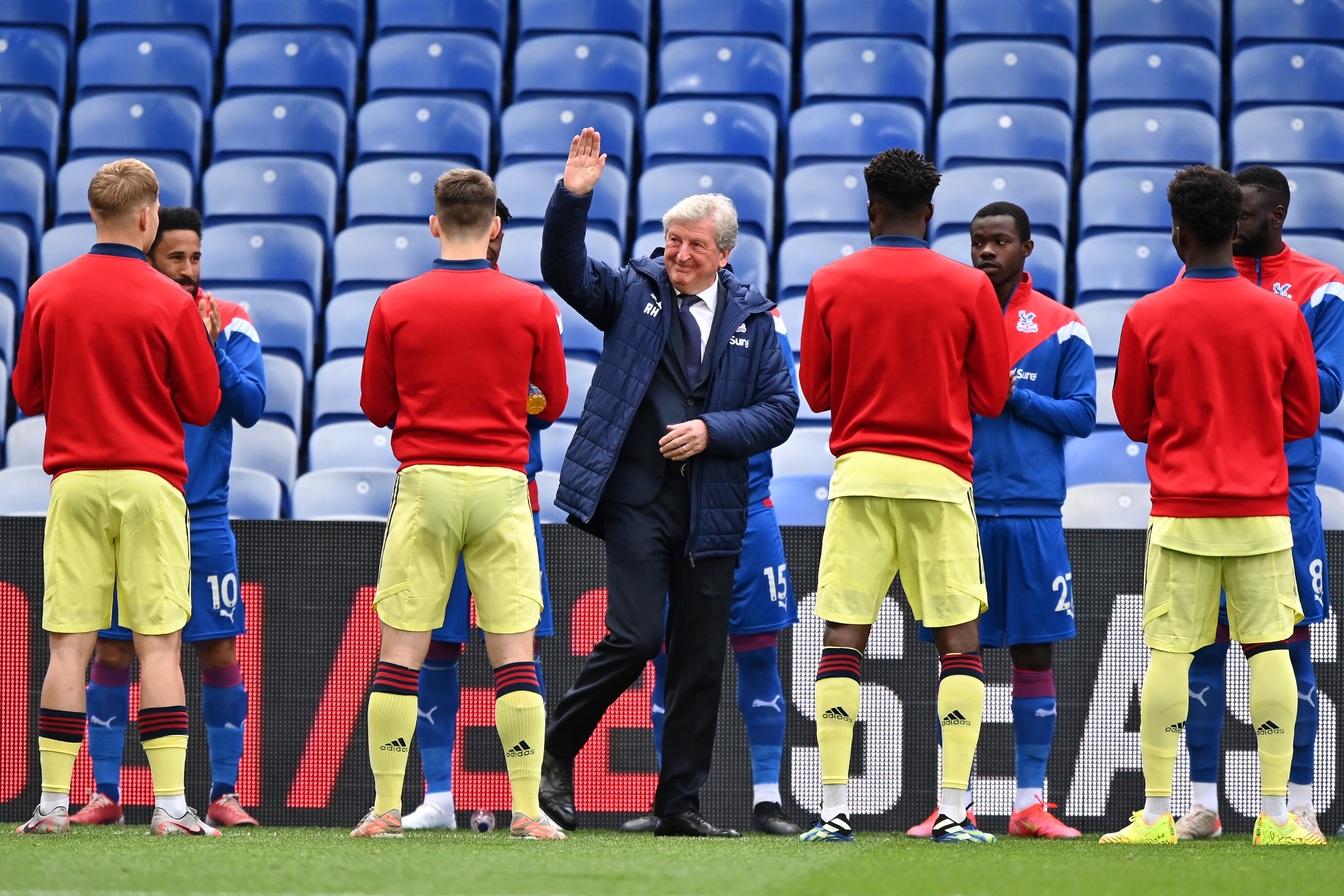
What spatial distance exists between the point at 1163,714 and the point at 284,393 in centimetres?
477

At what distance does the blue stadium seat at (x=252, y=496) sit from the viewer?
21.9 ft

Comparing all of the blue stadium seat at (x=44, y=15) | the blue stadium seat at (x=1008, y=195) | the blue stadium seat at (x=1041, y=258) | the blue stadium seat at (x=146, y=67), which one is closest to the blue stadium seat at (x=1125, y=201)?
the blue stadium seat at (x=1008, y=195)

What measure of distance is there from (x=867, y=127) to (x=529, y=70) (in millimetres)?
2215

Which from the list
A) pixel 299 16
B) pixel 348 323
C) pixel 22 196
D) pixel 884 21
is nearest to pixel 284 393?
pixel 348 323

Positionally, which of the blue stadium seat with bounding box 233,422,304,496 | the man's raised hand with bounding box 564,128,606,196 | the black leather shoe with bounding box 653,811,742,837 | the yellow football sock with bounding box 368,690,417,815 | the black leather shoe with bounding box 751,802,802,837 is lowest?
the black leather shoe with bounding box 751,802,802,837

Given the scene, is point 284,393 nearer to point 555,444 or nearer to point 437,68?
point 555,444

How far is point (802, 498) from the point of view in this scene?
21.8 feet

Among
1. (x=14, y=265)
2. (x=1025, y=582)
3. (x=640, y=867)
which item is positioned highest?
(x=14, y=265)

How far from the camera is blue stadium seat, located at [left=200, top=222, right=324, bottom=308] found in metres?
8.35

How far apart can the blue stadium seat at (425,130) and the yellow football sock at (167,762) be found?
5.35 metres

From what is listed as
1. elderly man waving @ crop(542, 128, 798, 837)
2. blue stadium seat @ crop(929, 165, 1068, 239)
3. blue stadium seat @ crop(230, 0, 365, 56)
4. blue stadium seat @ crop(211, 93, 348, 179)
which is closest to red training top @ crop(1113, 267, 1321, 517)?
elderly man waving @ crop(542, 128, 798, 837)

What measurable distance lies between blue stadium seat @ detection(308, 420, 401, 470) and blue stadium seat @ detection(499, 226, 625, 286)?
1.36 metres

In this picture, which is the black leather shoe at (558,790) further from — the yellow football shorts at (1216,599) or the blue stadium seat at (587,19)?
the blue stadium seat at (587,19)

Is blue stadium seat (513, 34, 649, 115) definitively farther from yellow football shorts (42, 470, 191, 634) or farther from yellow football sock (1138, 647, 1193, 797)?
yellow football sock (1138, 647, 1193, 797)
